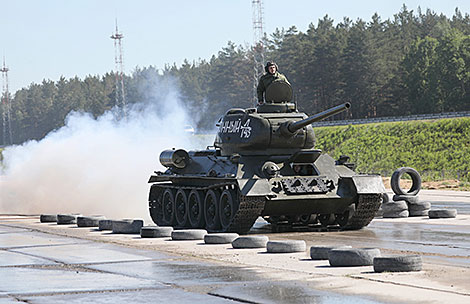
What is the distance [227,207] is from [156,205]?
5268 mm

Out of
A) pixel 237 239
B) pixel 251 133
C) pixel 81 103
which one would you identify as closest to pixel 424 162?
pixel 251 133

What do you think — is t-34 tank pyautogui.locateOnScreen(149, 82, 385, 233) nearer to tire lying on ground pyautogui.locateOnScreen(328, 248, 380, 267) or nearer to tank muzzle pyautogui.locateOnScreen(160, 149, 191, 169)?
tank muzzle pyautogui.locateOnScreen(160, 149, 191, 169)

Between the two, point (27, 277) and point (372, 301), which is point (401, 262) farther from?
point (27, 277)

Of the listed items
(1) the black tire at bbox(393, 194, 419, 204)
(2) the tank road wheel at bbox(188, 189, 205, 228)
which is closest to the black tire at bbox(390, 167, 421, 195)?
(1) the black tire at bbox(393, 194, 419, 204)

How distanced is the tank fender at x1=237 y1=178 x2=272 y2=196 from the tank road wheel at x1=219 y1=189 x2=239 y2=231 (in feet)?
1.78

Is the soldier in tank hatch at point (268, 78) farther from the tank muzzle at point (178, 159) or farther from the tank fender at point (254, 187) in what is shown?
the tank fender at point (254, 187)

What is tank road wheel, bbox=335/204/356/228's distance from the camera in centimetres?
2228

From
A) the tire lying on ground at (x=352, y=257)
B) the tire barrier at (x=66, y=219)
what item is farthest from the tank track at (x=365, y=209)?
the tire barrier at (x=66, y=219)

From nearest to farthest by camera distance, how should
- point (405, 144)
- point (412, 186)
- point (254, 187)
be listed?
point (254, 187), point (412, 186), point (405, 144)

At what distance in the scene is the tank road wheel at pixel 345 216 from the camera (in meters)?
22.3

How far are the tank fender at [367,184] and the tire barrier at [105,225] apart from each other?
6.01 metres

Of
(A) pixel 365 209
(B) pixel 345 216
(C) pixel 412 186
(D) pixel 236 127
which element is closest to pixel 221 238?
(A) pixel 365 209

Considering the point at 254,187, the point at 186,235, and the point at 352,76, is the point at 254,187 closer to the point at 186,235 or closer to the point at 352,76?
the point at 186,235

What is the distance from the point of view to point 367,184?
859 inches
